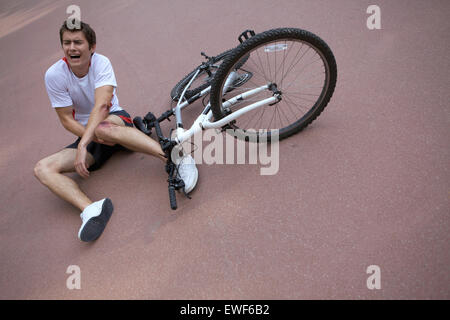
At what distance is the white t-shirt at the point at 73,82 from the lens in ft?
6.66

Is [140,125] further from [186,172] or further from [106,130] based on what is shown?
[186,172]

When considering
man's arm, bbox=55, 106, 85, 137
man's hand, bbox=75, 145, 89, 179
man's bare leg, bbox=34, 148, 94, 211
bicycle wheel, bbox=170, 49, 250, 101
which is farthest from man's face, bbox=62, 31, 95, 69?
bicycle wheel, bbox=170, 49, 250, 101

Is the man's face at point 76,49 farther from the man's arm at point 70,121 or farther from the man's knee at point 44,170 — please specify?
the man's knee at point 44,170

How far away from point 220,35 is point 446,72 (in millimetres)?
2369

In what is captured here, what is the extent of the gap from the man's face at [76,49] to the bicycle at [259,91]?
653 mm

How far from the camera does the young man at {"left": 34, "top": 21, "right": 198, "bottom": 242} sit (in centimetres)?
198

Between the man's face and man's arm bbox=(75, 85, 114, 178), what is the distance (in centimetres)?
21

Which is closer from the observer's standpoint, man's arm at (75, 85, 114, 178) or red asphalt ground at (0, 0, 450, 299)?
red asphalt ground at (0, 0, 450, 299)

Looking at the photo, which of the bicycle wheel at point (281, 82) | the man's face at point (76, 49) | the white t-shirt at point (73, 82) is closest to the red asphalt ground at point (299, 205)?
the bicycle wheel at point (281, 82)

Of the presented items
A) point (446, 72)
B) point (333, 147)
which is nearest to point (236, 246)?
point (333, 147)

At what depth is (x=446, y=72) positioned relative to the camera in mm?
2363

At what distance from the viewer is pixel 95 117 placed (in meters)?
2.06

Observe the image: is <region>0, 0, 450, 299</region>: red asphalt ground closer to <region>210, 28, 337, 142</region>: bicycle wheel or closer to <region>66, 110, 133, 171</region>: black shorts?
<region>66, 110, 133, 171</region>: black shorts

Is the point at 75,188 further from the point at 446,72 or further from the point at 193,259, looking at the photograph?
the point at 446,72
